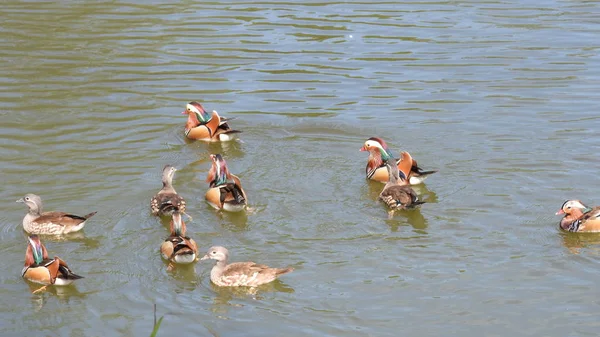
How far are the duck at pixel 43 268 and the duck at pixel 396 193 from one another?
3775mm

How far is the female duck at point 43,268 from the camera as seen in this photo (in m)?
10.9

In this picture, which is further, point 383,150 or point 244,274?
point 383,150

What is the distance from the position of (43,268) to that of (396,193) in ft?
13.6

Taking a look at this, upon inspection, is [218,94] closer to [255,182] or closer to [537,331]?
[255,182]

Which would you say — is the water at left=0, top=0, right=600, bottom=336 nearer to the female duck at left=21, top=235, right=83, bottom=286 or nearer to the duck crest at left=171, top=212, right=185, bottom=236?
the female duck at left=21, top=235, right=83, bottom=286

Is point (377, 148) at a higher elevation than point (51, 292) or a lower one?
higher

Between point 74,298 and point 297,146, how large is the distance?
15.7 ft

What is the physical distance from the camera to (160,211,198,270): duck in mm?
11258

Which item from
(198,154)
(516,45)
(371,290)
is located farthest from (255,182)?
(516,45)

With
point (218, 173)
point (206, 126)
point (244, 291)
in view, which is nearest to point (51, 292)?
point (244, 291)

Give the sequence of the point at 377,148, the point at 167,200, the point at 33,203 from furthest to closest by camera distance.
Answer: the point at 377,148, the point at 167,200, the point at 33,203

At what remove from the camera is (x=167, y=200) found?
1260 cm

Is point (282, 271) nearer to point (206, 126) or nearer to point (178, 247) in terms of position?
point (178, 247)

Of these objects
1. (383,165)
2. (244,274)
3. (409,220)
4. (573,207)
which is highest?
(573,207)
